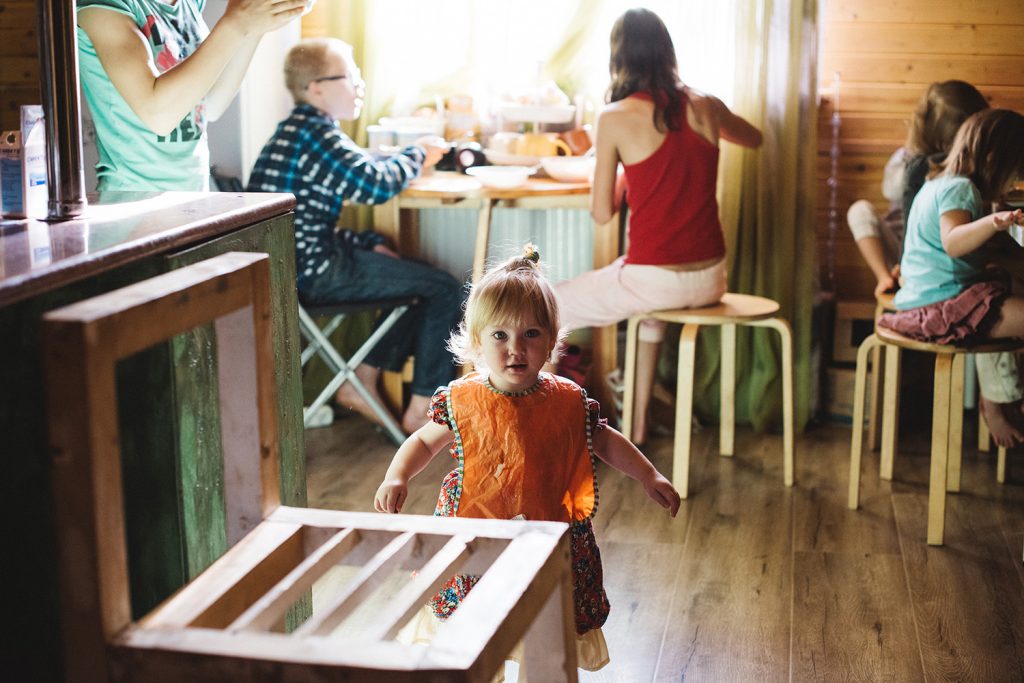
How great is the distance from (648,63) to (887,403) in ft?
3.59

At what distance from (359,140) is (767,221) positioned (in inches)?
53.1

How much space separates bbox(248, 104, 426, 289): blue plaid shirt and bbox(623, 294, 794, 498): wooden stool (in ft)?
2.72

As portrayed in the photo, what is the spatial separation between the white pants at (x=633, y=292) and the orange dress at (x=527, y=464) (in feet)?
4.23

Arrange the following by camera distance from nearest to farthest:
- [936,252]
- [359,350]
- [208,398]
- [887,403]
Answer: [208,398]
[936,252]
[887,403]
[359,350]

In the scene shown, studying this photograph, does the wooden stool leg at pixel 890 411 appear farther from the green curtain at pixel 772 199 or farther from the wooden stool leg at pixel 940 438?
the green curtain at pixel 772 199

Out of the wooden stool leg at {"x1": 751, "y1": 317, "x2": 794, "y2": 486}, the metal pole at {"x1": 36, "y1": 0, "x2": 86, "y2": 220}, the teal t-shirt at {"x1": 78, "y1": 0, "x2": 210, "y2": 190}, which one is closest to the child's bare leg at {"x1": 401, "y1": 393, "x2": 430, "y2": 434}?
the wooden stool leg at {"x1": 751, "y1": 317, "x2": 794, "y2": 486}

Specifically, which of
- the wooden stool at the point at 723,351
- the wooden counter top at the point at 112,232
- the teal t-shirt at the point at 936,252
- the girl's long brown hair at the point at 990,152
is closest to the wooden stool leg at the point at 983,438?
the wooden stool at the point at 723,351

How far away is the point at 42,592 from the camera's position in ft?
4.66

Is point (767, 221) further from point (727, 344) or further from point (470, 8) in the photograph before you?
point (470, 8)

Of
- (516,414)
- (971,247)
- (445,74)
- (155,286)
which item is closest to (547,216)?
(445,74)

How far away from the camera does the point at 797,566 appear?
2850mm

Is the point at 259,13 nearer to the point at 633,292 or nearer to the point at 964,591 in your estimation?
the point at 633,292

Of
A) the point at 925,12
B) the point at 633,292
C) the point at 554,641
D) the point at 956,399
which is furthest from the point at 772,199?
the point at 554,641

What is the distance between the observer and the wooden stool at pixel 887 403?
3.22 m
